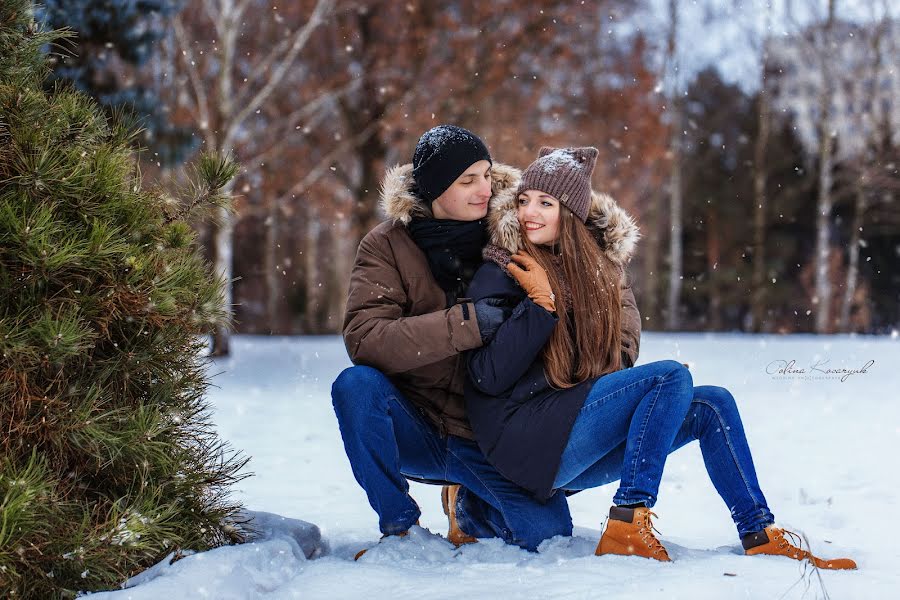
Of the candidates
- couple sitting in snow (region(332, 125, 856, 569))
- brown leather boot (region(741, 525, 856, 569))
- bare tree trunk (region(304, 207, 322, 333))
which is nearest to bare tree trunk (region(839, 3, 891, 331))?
bare tree trunk (region(304, 207, 322, 333))

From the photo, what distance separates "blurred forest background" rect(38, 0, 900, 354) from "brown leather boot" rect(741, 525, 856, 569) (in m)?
5.84

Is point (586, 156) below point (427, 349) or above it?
above

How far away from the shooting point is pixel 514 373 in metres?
2.79

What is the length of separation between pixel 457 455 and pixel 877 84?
676 inches

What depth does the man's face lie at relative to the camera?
10.4 feet

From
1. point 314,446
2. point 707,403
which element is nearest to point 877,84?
point 314,446

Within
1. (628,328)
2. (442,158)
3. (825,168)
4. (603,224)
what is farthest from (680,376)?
(825,168)

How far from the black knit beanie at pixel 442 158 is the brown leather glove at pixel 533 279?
447 mm

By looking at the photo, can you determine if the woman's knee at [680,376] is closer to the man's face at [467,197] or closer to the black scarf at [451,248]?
the black scarf at [451,248]

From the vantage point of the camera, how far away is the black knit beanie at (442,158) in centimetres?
315

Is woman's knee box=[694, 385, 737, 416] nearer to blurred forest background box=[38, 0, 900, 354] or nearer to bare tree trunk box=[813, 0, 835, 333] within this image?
blurred forest background box=[38, 0, 900, 354]

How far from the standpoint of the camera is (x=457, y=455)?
3033 mm

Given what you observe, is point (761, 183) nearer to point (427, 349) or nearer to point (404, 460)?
point (404, 460)

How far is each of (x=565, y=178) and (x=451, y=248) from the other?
479mm
